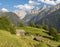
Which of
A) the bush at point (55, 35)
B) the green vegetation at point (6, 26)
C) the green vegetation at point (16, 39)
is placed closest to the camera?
the green vegetation at point (16, 39)

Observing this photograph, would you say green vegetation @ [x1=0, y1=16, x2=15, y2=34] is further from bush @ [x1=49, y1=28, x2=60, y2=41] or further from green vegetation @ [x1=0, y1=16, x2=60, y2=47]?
bush @ [x1=49, y1=28, x2=60, y2=41]

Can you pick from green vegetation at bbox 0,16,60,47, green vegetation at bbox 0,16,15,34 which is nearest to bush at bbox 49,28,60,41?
green vegetation at bbox 0,16,60,47

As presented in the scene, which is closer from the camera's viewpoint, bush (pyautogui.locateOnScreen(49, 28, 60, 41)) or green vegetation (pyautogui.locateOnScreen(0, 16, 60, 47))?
green vegetation (pyautogui.locateOnScreen(0, 16, 60, 47))

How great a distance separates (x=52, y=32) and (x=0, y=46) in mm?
64410

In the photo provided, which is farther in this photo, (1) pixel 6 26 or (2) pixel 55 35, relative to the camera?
(2) pixel 55 35

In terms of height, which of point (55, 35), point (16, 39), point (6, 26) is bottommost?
point (55, 35)

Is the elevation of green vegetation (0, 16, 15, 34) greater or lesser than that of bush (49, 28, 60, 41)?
greater

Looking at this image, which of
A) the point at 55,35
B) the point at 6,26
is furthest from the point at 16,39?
the point at 55,35

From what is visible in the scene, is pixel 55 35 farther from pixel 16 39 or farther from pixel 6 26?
pixel 16 39

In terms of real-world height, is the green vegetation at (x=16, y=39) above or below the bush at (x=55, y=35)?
above

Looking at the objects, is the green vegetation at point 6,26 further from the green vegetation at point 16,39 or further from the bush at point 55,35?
the bush at point 55,35

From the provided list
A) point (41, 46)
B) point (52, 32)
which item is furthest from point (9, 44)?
point (52, 32)

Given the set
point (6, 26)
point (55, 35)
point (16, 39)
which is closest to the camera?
point (16, 39)

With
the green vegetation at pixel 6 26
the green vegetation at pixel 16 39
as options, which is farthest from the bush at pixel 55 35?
the green vegetation at pixel 6 26
